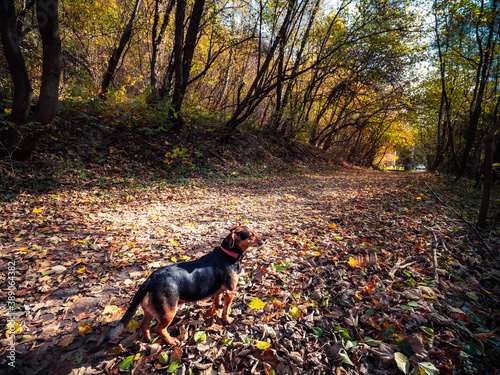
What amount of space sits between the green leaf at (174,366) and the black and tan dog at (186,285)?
0.20 m

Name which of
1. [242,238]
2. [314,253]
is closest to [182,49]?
[242,238]

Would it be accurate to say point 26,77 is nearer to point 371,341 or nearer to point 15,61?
point 15,61

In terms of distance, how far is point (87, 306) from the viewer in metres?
2.80

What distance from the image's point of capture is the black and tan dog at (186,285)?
2.05 metres

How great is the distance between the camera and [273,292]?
3094 mm

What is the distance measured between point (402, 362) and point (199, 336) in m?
2.10

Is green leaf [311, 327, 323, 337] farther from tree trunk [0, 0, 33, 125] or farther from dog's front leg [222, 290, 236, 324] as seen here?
tree trunk [0, 0, 33, 125]

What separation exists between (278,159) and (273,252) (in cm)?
1219

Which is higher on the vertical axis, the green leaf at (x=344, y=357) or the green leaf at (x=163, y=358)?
the green leaf at (x=344, y=357)

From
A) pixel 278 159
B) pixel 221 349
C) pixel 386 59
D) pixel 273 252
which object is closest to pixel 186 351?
pixel 221 349

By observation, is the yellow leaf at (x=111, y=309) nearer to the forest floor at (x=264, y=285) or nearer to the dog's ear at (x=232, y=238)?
the forest floor at (x=264, y=285)

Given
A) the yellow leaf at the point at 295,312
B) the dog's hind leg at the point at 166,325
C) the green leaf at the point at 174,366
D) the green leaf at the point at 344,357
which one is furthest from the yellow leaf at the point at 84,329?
the green leaf at the point at 344,357

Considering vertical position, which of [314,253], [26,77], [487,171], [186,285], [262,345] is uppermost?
[26,77]

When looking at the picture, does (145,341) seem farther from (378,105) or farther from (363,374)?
(378,105)
